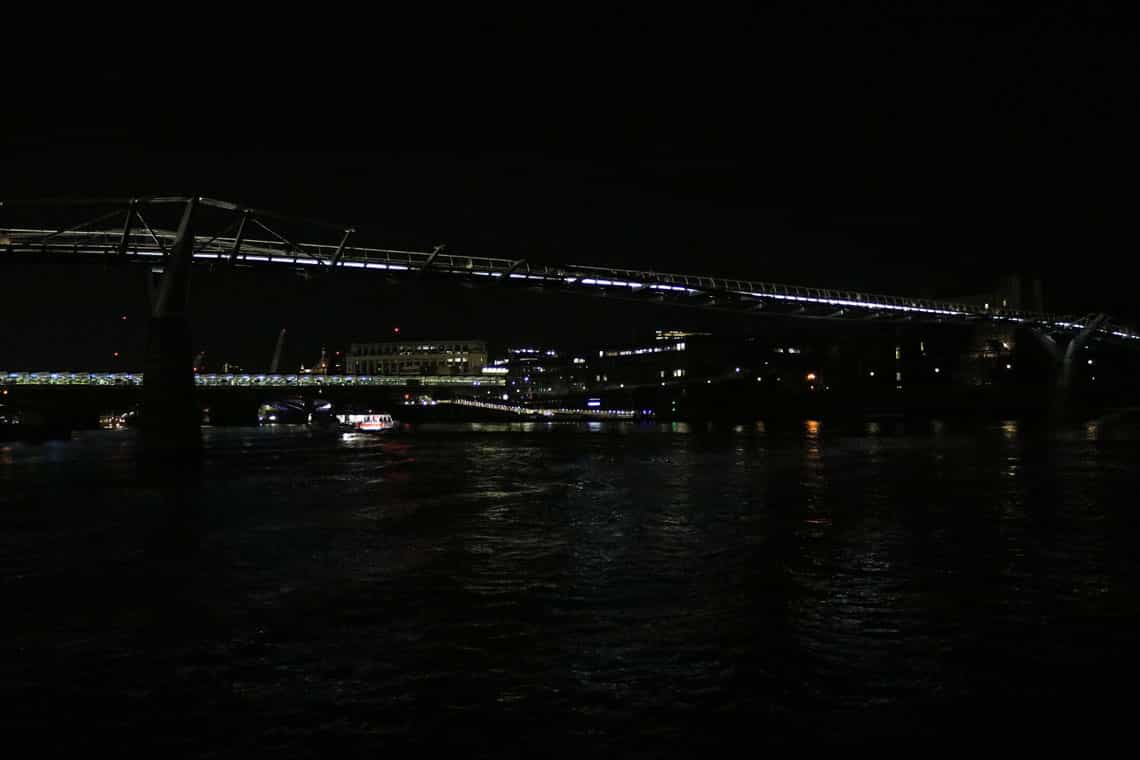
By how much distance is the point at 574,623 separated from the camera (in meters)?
12.4

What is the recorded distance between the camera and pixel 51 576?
16.9 m

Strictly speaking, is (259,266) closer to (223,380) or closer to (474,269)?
(474,269)

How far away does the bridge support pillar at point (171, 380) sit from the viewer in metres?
45.9

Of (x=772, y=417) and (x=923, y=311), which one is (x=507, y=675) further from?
(x=772, y=417)

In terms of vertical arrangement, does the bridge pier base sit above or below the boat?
above

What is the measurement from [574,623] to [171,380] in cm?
3920

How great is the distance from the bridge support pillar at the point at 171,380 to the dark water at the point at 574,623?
57.8 ft

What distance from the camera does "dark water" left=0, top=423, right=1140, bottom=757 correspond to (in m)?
8.61

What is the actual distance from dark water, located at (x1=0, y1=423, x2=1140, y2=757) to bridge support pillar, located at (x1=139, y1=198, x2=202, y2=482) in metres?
17.6

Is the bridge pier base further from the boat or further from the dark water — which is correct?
the boat

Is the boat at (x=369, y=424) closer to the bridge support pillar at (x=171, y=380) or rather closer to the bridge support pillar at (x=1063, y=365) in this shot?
the bridge support pillar at (x=171, y=380)

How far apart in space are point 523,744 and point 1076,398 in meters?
125

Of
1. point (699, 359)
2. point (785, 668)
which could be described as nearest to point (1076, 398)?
point (699, 359)

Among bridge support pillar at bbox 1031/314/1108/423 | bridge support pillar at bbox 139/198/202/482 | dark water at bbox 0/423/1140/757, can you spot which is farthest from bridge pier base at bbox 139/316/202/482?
bridge support pillar at bbox 1031/314/1108/423
